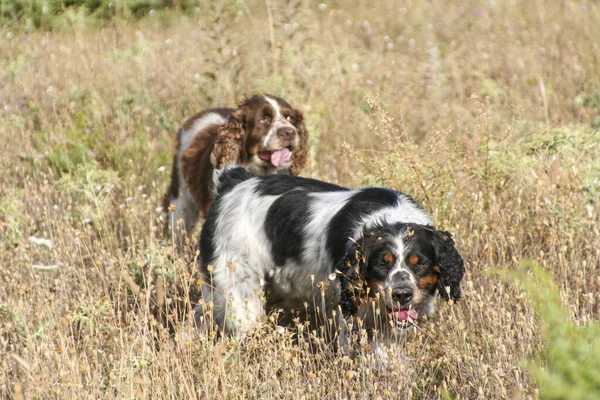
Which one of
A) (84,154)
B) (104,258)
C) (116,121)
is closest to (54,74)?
(116,121)

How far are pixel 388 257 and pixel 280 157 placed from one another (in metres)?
3.10

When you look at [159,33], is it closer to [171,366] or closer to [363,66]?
[363,66]

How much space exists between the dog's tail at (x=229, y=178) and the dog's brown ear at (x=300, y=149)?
165 centimetres

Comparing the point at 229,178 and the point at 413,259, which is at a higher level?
the point at 229,178

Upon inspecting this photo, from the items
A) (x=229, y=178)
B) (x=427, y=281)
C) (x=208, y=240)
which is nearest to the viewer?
(x=427, y=281)

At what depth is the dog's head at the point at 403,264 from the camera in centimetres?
396

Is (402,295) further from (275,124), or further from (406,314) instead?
(275,124)

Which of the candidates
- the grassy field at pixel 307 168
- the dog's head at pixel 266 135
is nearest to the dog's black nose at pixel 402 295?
the grassy field at pixel 307 168

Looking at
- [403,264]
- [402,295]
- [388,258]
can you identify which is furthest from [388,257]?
[402,295]

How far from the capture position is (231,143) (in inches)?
260

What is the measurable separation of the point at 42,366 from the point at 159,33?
1004 cm

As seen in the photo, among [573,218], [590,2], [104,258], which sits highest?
[590,2]

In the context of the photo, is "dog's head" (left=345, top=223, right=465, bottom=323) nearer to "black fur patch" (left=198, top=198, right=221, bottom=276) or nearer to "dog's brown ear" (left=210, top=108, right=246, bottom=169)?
"black fur patch" (left=198, top=198, right=221, bottom=276)

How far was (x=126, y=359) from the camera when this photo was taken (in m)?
3.62
